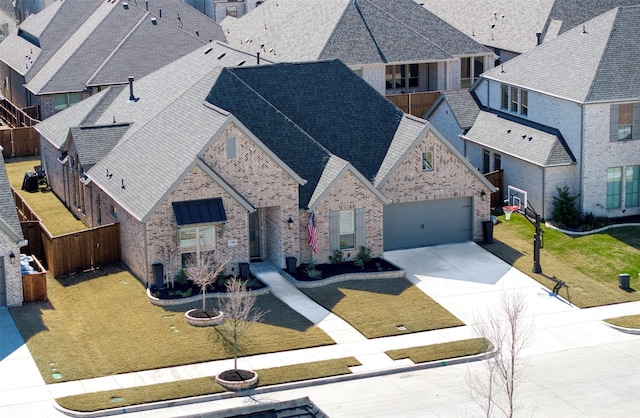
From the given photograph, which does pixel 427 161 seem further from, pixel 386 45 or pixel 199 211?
pixel 386 45

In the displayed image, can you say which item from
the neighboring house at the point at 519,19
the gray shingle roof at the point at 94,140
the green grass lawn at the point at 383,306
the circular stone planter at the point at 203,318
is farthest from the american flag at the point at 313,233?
the neighboring house at the point at 519,19

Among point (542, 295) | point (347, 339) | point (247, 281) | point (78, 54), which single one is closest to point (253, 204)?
point (247, 281)

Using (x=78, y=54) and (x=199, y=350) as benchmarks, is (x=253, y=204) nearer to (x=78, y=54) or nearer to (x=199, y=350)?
(x=199, y=350)

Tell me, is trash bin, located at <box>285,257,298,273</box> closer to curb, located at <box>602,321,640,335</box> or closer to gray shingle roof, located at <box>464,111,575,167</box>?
curb, located at <box>602,321,640,335</box>

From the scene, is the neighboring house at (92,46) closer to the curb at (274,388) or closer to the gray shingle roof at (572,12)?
the gray shingle roof at (572,12)

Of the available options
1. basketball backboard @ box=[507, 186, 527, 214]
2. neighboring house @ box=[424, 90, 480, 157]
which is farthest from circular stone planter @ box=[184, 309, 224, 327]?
neighboring house @ box=[424, 90, 480, 157]

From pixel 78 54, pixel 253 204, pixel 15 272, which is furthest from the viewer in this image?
pixel 78 54
